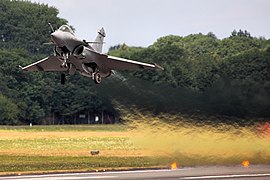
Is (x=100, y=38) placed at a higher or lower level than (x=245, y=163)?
higher

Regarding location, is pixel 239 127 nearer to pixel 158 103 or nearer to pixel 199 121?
pixel 199 121

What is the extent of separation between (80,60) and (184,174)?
31.8ft

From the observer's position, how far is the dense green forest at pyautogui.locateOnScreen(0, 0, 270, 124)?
93.1 feet

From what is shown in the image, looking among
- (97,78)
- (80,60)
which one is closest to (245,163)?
(97,78)

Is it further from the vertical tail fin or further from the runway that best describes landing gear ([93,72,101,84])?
the runway

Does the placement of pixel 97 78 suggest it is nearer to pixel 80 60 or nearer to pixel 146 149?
pixel 80 60

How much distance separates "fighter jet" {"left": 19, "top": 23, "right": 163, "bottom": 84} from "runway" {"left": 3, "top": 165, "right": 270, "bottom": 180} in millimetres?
5942

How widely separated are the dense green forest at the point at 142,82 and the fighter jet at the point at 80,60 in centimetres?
95

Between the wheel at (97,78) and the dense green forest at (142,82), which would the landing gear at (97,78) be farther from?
the dense green forest at (142,82)

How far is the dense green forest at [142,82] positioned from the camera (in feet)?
93.1

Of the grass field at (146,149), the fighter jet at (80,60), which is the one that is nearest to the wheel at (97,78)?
the fighter jet at (80,60)

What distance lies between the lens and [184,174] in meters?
28.7

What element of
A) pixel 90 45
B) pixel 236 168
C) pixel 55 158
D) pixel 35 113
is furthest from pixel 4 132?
pixel 236 168

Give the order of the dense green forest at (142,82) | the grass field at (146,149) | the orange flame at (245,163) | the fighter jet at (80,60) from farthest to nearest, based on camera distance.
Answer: the fighter jet at (80,60)
the orange flame at (245,163)
the dense green forest at (142,82)
the grass field at (146,149)
